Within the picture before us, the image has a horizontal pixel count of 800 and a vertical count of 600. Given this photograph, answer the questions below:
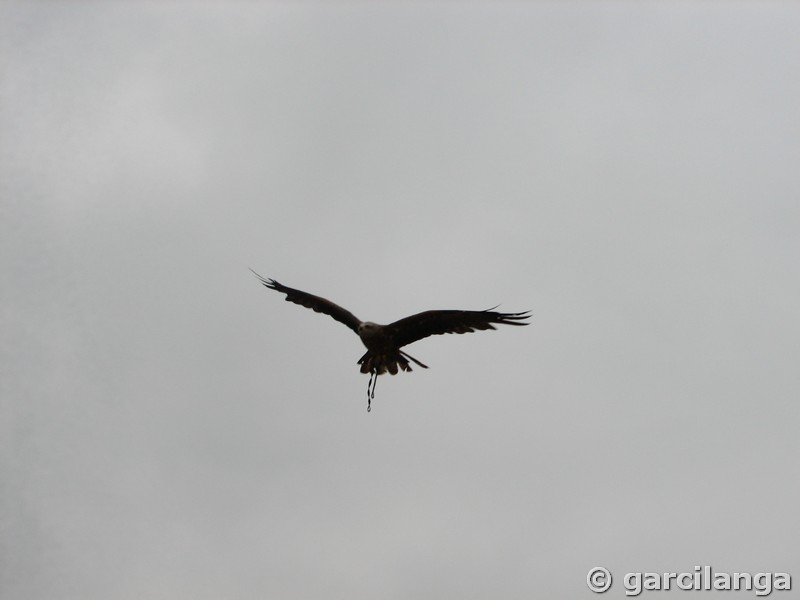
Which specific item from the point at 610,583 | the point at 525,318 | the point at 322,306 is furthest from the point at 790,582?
the point at 322,306

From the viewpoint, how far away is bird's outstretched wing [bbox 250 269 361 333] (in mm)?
20062

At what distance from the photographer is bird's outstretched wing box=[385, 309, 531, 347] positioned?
17.9 meters

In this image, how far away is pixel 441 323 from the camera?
1861 centimetres

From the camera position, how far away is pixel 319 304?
67.2 ft

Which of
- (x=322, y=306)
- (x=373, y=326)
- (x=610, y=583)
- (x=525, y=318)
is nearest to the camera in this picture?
(x=525, y=318)

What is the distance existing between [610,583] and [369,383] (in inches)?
345

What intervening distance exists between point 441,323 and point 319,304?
3130mm

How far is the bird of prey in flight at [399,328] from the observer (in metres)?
18.1

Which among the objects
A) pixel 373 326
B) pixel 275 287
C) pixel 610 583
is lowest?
pixel 610 583

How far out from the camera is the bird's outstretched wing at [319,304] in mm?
20062

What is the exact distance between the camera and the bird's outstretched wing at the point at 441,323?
17891mm

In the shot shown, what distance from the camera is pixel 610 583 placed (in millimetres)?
23719

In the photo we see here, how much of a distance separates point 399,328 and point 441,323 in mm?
817

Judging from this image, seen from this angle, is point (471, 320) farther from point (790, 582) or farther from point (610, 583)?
point (790, 582)
